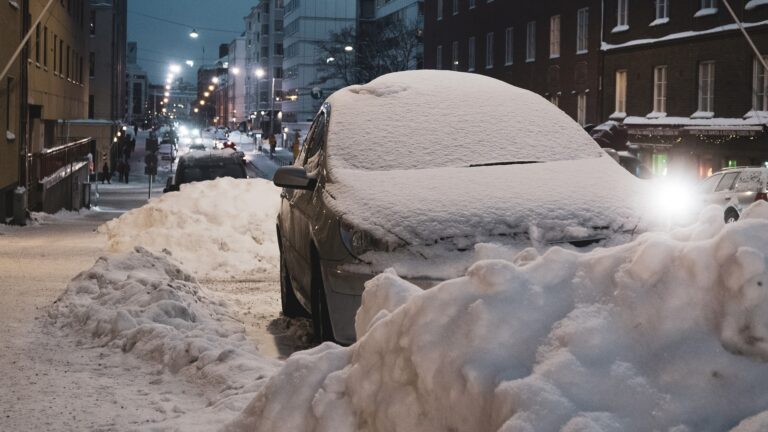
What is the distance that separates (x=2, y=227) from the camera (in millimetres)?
20266

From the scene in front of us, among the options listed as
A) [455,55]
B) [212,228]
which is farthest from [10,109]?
[455,55]

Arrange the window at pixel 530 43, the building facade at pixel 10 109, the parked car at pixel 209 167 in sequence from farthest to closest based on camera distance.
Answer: the window at pixel 530 43, the parked car at pixel 209 167, the building facade at pixel 10 109

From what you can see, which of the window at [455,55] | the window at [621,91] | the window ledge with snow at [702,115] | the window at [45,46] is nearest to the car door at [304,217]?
the window at [45,46]

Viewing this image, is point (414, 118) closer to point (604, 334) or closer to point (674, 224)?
point (674, 224)

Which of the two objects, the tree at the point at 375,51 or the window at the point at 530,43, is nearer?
the window at the point at 530,43

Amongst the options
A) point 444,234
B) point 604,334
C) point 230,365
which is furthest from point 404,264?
point 604,334

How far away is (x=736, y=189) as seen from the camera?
24969 millimetres

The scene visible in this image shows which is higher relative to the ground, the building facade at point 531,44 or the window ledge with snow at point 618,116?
the building facade at point 531,44

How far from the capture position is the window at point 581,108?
156 ft

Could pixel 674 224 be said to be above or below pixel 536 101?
below

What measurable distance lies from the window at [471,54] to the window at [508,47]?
4.77m

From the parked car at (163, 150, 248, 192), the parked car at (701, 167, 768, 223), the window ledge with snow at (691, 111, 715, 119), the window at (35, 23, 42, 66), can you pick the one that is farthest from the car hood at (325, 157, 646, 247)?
the window ledge with snow at (691, 111, 715, 119)

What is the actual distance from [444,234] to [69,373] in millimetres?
2215

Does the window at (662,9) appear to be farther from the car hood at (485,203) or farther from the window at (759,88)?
the car hood at (485,203)
